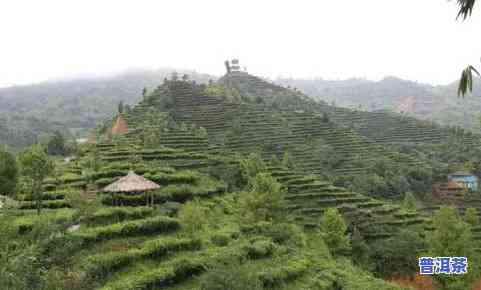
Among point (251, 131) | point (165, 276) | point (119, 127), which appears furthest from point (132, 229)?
point (251, 131)

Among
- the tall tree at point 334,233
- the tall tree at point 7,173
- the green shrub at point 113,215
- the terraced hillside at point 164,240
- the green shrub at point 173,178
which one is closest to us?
the terraced hillside at point 164,240

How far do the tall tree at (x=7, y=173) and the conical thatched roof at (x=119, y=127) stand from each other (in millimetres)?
27943

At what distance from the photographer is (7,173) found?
27328 mm

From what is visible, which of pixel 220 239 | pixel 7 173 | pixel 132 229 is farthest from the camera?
pixel 7 173

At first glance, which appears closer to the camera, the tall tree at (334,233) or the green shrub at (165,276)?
the green shrub at (165,276)

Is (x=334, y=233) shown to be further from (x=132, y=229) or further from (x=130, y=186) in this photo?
(x=132, y=229)

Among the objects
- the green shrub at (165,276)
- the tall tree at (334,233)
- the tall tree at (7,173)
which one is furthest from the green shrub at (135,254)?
the tall tree at (334,233)

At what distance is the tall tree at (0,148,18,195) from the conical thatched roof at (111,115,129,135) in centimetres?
2794

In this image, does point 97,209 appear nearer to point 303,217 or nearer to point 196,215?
point 196,215

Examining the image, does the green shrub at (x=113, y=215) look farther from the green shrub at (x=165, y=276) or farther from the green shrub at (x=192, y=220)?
the green shrub at (x=165, y=276)

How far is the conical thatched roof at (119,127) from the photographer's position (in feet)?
185

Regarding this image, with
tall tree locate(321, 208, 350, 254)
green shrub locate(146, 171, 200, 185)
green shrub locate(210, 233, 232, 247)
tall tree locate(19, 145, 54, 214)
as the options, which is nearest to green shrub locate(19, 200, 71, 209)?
tall tree locate(19, 145, 54, 214)

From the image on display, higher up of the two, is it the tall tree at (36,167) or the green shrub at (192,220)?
the tall tree at (36,167)

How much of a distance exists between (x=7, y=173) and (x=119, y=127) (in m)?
31.6
